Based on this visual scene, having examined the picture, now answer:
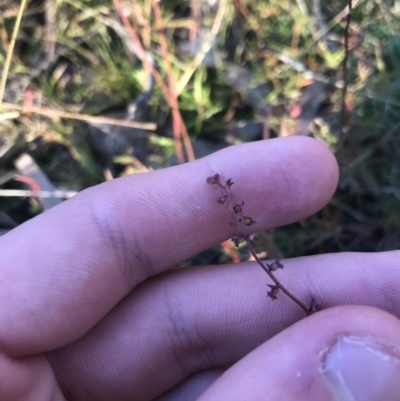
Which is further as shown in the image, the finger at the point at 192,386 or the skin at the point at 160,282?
the finger at the point at 192,386

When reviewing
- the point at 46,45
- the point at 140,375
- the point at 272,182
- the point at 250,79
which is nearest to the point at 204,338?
the point at 140,375

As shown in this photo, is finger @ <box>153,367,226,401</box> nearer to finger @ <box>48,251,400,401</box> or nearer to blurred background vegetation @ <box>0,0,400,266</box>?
finger @ <box>48,251,400,401</box>

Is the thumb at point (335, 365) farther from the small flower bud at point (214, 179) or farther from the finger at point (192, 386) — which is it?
the finger at point (192, 386)

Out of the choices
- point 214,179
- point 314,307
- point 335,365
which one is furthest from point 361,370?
point 214,179

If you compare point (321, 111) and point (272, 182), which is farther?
point (321, 111)

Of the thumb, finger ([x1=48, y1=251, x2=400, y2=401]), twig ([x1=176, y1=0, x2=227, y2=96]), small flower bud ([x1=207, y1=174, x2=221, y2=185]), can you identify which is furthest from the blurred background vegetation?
the thumb

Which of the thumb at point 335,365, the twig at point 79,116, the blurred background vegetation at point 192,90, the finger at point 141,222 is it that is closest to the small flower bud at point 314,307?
the finger at point 141,222

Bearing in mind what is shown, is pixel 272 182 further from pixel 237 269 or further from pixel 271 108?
pixel 271 108

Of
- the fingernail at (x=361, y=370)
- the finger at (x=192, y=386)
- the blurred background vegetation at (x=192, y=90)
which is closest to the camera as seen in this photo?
the fingernail at (x=361, y=370)
